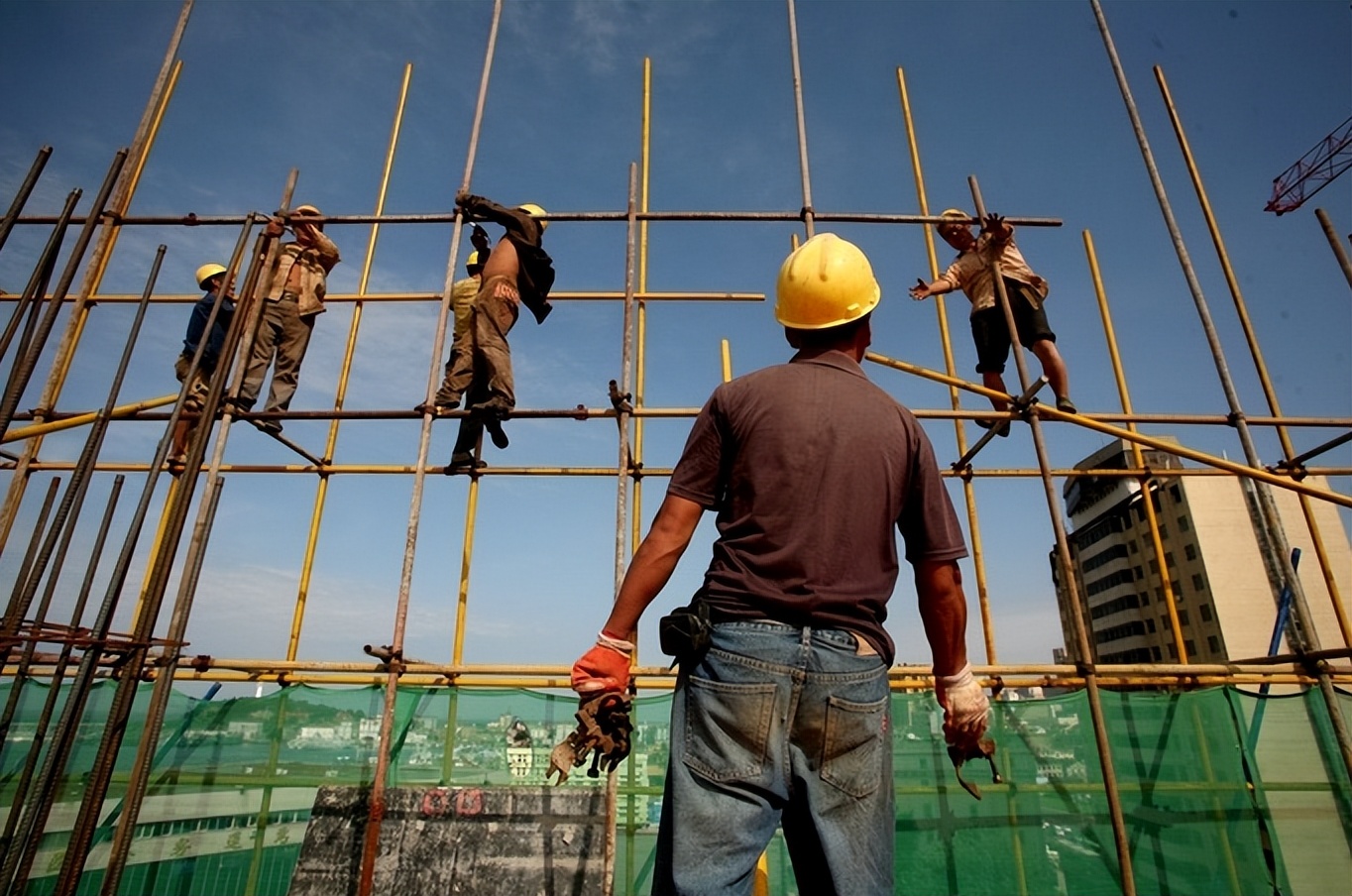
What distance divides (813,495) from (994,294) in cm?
546

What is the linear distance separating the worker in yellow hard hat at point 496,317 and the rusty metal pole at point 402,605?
43 cm

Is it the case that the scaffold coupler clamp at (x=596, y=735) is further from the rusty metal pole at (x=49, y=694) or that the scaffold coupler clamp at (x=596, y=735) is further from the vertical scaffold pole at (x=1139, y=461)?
the vertical scaffold pole at (x=1139, y=461)

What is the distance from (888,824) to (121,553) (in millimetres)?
4352

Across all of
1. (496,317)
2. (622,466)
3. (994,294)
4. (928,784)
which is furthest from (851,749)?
(994,294)

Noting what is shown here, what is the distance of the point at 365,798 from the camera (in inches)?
178

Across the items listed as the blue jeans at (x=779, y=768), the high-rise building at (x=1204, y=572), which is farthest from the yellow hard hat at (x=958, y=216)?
the high-rise building at (x=1204, y=572)

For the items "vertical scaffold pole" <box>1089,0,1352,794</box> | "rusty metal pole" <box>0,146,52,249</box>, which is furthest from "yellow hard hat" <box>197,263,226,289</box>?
"vertical scaffold pole" <box>1089,0,1352,794</box>

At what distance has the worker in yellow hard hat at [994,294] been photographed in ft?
18.8

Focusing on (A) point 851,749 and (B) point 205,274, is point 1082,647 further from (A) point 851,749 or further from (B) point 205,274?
(B) point 205,274

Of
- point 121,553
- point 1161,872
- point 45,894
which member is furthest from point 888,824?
point 45,894

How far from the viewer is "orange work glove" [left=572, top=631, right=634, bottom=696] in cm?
180

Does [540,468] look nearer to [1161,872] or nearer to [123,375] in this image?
[123,375]

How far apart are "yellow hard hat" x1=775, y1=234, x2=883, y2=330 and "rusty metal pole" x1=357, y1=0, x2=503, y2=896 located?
11.0ft

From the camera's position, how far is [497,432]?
18.8 ft
